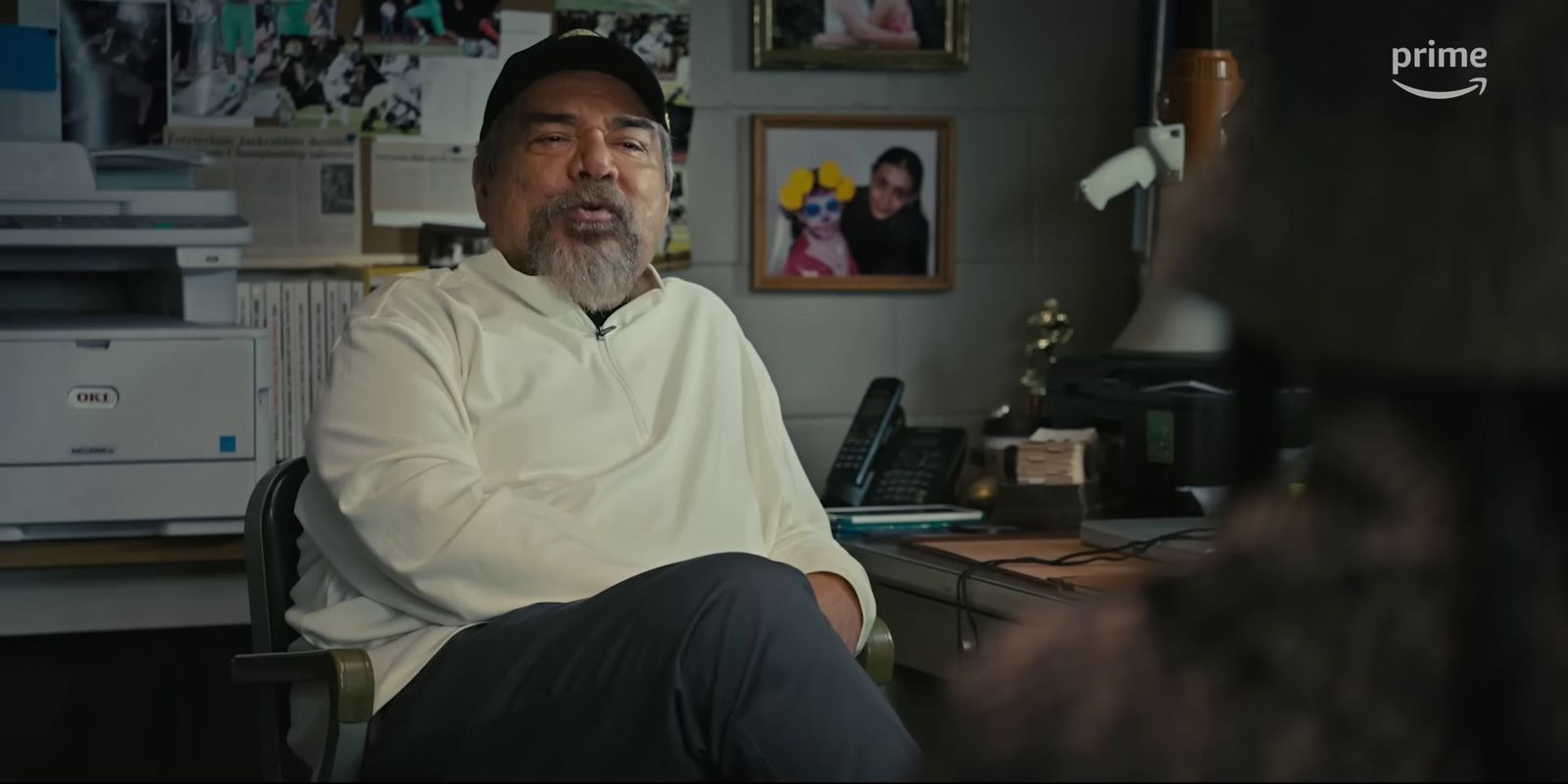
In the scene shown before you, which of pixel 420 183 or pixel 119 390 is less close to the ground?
pixel 420 183

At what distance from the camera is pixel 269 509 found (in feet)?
5.54

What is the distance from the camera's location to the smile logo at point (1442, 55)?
60 centimetres

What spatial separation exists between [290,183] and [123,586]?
2.35ft

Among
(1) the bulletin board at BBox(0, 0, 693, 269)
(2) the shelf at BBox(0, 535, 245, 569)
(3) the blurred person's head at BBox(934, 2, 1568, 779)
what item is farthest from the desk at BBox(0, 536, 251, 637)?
(3) the blurred person's head at BBox(934, 2, 1568, 779)

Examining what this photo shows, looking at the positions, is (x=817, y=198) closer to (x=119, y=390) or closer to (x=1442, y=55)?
(x=119, y=390)

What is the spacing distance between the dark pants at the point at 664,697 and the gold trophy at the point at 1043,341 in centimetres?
153

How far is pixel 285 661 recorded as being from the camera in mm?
1505

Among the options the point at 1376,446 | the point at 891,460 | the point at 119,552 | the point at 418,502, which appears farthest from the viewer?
the point at 891,460

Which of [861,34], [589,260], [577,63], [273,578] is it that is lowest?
[273,578]

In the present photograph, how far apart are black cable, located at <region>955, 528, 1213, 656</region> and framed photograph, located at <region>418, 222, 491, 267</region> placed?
107 centimetres

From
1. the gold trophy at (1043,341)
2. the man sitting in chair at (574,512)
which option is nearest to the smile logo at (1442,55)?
the man sitting in chair at (574,512)

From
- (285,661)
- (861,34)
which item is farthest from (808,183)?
(285,661)

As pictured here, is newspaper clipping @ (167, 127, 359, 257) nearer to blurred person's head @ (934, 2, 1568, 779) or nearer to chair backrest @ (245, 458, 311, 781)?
chair backrest @ (245, 458, 311, 781)

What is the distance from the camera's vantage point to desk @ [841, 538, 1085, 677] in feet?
6.33
